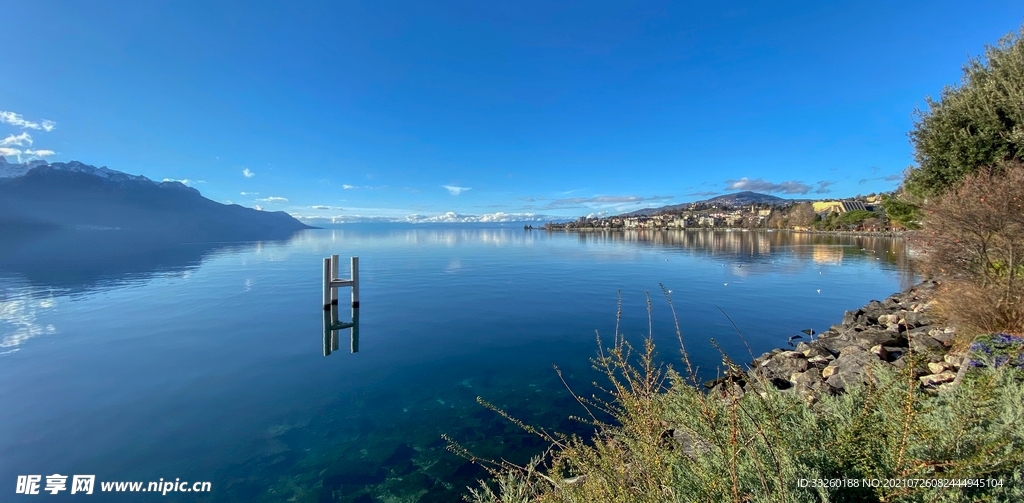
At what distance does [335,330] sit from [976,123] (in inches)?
730

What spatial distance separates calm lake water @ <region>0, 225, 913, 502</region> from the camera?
5.39 m

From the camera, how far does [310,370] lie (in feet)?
28.8

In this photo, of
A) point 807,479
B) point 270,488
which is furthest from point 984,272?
point 270,488

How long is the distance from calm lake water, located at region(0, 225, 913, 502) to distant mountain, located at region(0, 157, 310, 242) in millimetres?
81119

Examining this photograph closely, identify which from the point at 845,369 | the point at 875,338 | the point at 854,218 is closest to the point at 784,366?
the point at 845,369

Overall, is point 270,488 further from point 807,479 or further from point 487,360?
point 807,479

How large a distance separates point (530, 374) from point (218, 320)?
11.7 meters

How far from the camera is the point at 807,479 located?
1783 millimetres

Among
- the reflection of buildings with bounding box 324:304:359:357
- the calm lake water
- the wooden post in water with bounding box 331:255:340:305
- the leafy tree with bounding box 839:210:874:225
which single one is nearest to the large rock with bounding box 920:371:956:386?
the calm lake water

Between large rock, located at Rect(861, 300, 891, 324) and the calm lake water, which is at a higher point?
large rock, located at Rect(861, 300, 891, 324)

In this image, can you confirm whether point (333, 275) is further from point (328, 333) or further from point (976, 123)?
point (976, 123)

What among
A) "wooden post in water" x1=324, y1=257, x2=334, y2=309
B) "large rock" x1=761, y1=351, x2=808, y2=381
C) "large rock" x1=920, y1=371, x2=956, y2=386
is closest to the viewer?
"large rock" x1=920, y1=371, x2=956, y2=386

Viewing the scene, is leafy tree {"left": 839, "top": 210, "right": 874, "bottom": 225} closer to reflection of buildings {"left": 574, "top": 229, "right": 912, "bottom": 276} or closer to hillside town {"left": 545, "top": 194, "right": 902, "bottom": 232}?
hillside town {"left": 545, "top": 194, "right": 902, "bottom": 232}

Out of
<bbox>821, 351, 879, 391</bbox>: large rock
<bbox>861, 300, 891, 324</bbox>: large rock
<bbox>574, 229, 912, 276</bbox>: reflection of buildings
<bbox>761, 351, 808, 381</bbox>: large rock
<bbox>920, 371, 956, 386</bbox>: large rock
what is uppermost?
<bbox>574, 229, 912, 276</bbox>: reflection of buildings
